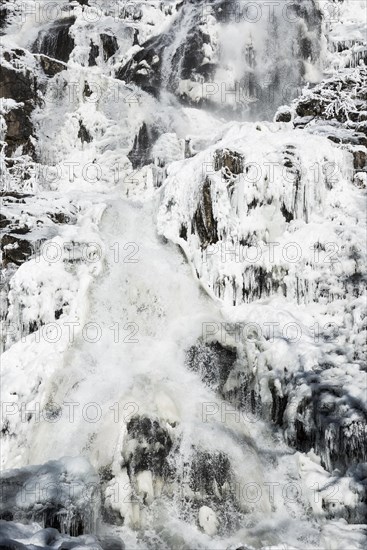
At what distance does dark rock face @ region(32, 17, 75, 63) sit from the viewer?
80.7 feet

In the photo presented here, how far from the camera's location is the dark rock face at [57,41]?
24.6 meters

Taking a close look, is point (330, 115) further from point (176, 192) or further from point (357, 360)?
point (357, 360)

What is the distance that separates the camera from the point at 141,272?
495 inches

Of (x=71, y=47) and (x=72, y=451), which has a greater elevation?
(x=71, y=47)

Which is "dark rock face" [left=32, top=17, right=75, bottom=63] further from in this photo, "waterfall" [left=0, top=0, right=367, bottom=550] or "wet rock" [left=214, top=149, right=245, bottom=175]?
"wet rock" [left=214, top=149, right=245, bottom=175]

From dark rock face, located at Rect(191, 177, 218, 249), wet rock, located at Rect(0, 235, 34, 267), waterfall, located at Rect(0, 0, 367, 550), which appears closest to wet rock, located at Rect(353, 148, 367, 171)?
waterfall, located at Rect(0, 0, 367, 550)

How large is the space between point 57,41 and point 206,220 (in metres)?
→ 16.9

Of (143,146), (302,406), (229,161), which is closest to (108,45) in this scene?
(143,146)

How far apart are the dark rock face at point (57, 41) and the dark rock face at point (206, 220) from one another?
50.3 feet

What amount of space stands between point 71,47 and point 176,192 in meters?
14.6

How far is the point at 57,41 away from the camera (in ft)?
81.7

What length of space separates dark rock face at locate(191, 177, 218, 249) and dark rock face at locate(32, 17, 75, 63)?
604 inches

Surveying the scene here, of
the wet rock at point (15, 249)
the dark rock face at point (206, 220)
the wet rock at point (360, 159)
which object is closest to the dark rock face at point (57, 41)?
the wet rock at point (15, 249)

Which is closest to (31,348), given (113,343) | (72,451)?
(113,343)
